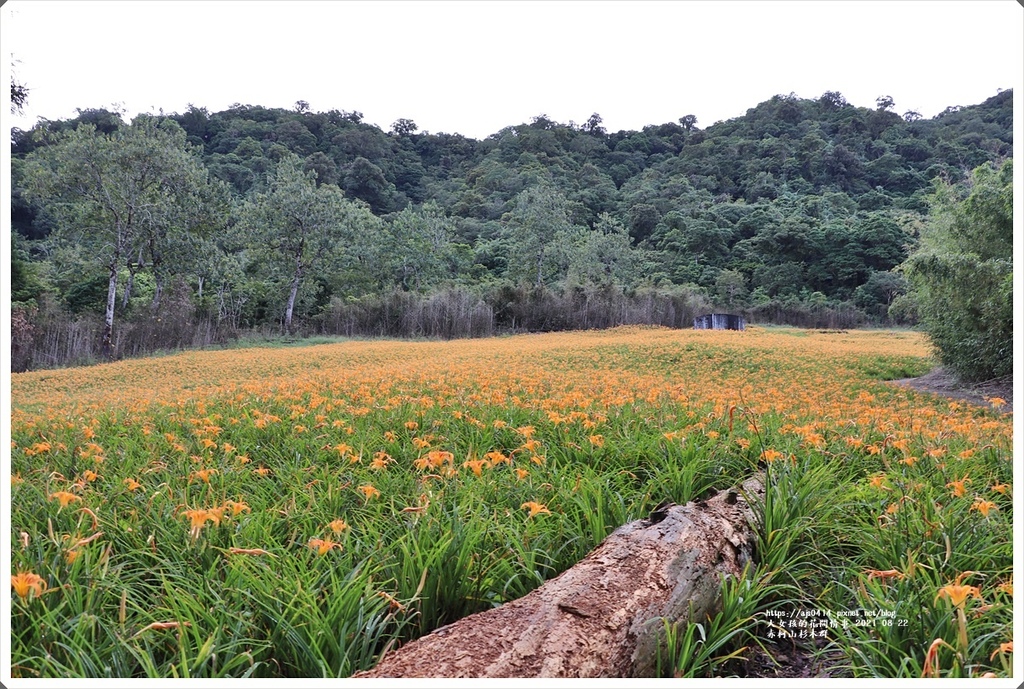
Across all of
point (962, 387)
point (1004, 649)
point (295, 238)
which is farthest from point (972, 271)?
point (295, 238)

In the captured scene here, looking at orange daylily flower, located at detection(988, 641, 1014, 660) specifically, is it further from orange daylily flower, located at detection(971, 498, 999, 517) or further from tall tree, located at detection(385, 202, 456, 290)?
tall tree, located at detection(385, 202, 456, 290)

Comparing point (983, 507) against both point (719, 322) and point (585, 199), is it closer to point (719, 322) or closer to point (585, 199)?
point (585, 199)

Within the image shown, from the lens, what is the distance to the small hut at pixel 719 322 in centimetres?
700

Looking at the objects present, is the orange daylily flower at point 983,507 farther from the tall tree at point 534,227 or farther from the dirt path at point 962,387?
the tall tree at point 534,227

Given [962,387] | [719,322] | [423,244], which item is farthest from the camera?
[719,322]

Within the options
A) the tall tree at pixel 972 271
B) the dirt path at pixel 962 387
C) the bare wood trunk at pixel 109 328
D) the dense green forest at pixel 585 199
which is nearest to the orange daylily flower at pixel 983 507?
the dense green forest at pixel 585 199

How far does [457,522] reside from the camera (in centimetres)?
145

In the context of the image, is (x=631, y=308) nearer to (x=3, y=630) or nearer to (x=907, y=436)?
(x=907, y=436)

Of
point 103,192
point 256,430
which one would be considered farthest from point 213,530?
point 103,192

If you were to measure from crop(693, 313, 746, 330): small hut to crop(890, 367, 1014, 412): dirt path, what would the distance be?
2.00 m

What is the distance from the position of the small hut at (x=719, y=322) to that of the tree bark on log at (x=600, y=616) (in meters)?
5.92

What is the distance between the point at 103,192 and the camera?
10023 millimetres

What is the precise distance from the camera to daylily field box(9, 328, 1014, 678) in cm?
108

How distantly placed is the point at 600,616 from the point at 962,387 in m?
4.94
